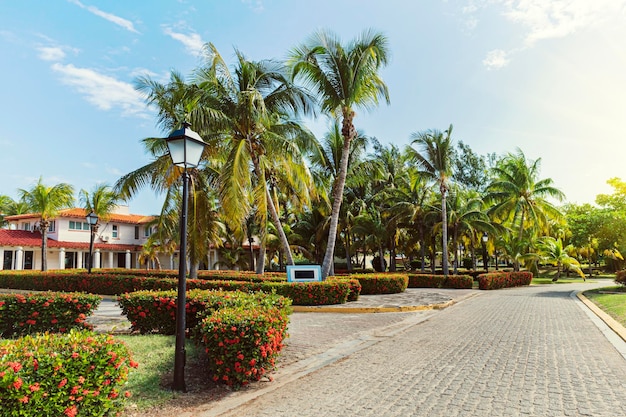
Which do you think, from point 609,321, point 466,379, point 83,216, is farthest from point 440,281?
point 83,216

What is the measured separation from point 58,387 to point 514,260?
34.5 meters

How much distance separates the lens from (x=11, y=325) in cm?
785

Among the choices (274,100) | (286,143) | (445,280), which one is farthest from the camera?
(445,280)

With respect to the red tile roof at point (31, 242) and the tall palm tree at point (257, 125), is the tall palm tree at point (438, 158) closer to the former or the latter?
the tall palm tree at point (257, 125)

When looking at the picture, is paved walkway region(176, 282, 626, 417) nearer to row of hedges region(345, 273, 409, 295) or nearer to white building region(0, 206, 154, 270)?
row of hedges region(345, 273, 409, 295)

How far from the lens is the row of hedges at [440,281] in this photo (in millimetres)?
26625

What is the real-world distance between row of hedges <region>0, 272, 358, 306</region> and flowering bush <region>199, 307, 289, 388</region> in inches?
320

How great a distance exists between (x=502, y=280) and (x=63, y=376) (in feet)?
91.7

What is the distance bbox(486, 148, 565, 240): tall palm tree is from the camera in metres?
32.4

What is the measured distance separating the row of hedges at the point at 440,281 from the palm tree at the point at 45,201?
2403cm

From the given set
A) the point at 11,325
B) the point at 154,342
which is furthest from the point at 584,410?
the point at 11,325

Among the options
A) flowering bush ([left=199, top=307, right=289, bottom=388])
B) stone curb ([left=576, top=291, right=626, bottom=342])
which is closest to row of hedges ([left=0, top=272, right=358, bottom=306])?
stone curb ([left=576, top=291, right=626, bottom=342])

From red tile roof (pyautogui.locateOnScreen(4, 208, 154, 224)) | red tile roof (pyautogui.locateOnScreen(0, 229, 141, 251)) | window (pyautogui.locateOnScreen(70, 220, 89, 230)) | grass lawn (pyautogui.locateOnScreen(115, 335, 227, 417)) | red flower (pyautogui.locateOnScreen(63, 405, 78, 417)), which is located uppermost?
red tile roof (pyautogui.locateOnScreen(4, 208, 154, 224))

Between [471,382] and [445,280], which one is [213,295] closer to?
[471,382]
